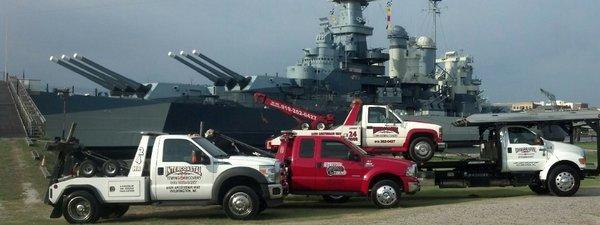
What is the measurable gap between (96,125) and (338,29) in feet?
82.9

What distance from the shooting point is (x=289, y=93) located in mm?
45719

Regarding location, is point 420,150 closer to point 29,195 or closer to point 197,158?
point 197,158

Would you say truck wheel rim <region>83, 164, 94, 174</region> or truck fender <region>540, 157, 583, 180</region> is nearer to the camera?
truck wheel rim <region>83, 164, 94, 174</region>

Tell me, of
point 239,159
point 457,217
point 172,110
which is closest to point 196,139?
point 239,159

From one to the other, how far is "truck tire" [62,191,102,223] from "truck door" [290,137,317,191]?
161 inches

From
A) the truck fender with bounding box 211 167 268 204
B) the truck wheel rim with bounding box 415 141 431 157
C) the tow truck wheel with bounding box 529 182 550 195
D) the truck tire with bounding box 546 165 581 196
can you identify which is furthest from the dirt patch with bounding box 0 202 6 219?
the truck tire with bounding box 546 165 581 196

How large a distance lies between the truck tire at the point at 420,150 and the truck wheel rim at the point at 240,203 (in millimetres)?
5561

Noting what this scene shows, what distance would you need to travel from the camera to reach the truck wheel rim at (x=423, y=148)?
15938mm

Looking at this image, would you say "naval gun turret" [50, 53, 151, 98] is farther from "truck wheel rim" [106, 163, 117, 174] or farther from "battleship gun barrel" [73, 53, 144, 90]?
"truck wheel rim" [106, 163, 117, 174]

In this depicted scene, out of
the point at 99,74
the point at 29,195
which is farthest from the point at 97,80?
the point at 29,195

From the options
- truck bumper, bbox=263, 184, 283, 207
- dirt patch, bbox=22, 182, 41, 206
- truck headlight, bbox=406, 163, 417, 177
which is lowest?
dirt patch, bbox=22, 182, 41, 206

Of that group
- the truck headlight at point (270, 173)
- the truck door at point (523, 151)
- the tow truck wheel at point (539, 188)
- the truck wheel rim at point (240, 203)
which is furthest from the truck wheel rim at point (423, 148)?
the truck wheel rim at point (240, 203)

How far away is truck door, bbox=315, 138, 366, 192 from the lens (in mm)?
13609

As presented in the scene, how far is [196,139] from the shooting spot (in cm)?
1245
